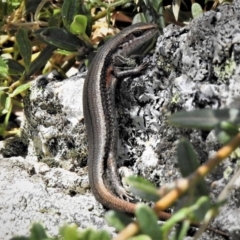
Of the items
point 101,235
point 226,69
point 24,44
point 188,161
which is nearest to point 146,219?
point 101,235

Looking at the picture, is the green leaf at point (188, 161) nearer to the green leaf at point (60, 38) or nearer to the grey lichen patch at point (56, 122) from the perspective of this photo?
the grey lichen patch at point (56, 122)

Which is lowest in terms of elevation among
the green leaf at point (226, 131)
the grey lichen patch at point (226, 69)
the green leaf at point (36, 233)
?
the green leaf at point (36, 233)

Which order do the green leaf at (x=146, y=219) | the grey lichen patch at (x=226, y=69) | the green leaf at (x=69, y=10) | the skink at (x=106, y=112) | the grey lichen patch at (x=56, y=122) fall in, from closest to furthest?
the green leaf at (x=146, y=219), the grey lichen patch at (x=226, y=69), the skink at (x=106, y=112), the grey lichen patch at (x=56, y=122), the green leaf at (x=69, y=10)

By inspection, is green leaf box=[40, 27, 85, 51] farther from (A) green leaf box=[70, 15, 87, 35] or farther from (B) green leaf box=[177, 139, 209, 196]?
(B) green leaf box=[177, 139, 209, 196]

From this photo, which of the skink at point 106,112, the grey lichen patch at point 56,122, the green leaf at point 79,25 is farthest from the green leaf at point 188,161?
the green leaf at point 79,25

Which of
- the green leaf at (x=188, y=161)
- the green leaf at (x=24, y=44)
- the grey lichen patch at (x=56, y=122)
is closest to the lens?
the green leaf at (x=188, y=161)

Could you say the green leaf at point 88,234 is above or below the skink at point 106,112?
above

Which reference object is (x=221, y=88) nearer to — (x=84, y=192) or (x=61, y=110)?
(x=84, y=192)

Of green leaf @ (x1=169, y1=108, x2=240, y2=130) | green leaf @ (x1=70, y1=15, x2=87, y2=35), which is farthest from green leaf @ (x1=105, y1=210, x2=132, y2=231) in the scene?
green leaf @ (x1=70, y1=15, x2=87, y2=35)
